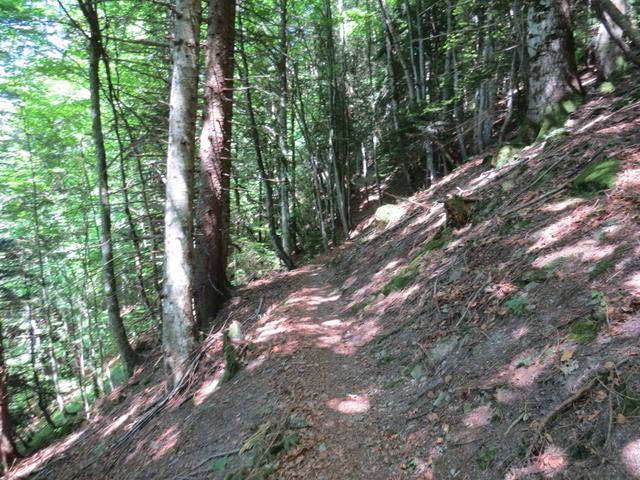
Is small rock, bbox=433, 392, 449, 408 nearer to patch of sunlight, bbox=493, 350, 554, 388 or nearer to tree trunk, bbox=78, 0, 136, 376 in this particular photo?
patch of sunlight, bbox=493, 350, 554, 388

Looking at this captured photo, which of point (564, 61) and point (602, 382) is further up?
point (564, 61)

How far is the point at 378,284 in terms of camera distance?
283 inches

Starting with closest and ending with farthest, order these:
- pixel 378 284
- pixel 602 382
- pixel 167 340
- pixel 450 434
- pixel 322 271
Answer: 1. pixel 602 382
2. pixel 450 434
3. pixel 167 340
4. pixel 378 284
5. pixel 322 271

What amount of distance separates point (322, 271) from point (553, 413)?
877 centimetres

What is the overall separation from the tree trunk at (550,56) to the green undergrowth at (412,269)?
12.2ft

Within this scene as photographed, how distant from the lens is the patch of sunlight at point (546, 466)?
2232mm

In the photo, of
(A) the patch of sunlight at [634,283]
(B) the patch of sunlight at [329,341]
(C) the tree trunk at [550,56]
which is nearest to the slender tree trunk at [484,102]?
(C) the tree trunk at [550,56]

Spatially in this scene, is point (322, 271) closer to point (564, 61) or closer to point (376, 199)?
point (564, 61)

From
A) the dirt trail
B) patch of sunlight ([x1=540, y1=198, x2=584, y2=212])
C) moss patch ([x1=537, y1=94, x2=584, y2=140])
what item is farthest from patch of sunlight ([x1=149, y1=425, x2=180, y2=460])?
moss patch ([x1=537, y1=94, x2=584, y2=140])

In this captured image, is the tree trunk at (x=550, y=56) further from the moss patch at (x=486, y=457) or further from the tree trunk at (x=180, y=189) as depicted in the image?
the moss patch at (x=486, y=457)

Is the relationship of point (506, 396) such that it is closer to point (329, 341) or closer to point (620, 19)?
point (329, 341)

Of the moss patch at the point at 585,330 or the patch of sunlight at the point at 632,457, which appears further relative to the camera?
the moss patch at the point at 585,330

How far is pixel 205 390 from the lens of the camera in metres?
5.61

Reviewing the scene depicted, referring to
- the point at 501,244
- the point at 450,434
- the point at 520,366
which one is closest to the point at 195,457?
the point at 450,434
